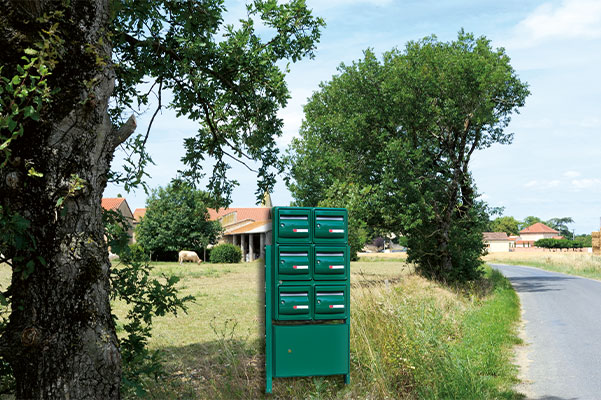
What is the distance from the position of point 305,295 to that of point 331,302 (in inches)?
12.6

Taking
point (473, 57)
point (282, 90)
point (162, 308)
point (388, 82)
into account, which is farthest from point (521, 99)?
point (162, 308)

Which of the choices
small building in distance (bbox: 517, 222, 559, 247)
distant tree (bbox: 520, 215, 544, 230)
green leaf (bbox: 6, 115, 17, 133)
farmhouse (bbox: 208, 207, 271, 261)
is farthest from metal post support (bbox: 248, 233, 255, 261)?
distant tree (bbox: 520, 215, 544, 230)

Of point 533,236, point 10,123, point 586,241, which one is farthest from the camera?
point 533,236

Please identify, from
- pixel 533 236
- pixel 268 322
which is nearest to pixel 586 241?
pixel 533 236

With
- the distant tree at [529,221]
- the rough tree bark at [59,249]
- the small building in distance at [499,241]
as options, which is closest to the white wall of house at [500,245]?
the small building in distance at [499,241]

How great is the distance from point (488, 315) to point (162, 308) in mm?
9956

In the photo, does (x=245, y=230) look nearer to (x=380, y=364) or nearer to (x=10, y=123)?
(x=380, y=364)

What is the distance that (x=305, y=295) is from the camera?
240 inches

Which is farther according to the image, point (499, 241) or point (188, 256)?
point (499, 241)

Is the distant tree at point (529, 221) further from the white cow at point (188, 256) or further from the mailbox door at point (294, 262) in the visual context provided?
the mailbox door at point (294, 262)

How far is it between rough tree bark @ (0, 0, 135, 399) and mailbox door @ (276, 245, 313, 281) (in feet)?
6.69

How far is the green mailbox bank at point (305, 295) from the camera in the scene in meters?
6.02

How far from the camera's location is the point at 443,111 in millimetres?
20906

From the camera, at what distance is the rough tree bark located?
13.7 ft
